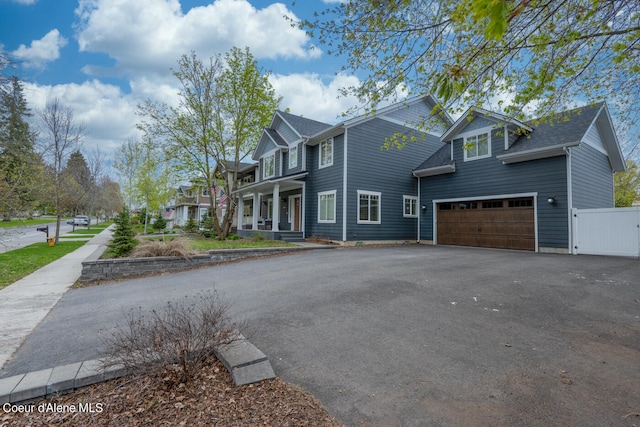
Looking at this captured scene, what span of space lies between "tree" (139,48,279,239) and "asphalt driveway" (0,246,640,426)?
36.6 feet

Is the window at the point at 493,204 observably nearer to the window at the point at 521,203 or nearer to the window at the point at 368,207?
the window at the point at 521,203

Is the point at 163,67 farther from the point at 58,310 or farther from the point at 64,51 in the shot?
the point at 58,310

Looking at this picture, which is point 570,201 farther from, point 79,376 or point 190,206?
point 190,206

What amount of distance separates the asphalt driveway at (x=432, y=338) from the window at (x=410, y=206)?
9.43 m

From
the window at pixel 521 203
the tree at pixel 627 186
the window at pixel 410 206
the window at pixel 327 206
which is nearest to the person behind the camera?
the window at pixel 521 203

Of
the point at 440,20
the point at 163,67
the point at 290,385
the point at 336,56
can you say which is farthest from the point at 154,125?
the point at 290,385

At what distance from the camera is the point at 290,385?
107 inches

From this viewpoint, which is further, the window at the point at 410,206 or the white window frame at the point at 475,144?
the window at the point at 410,206

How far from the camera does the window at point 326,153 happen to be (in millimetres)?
15836

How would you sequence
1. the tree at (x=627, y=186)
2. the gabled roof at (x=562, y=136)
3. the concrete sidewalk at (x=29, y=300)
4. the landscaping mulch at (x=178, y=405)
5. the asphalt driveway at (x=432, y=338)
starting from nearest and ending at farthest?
the landscaping mulch at (x=178, y=405) → the asphalt driveway at (x=432, y=338) → the concrete sidewalk at (x=29, y=300) → the gabled roof at (x=562, y=136) → the tree at (x=627, y=186)

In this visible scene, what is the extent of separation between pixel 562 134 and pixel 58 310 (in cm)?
1640

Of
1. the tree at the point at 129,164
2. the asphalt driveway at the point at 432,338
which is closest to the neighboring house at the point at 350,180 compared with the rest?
the asphalt driveway at the point at 432,338

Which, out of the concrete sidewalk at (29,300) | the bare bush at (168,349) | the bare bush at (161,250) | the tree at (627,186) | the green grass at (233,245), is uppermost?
the tree at (627,186)

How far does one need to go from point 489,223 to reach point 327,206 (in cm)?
785
